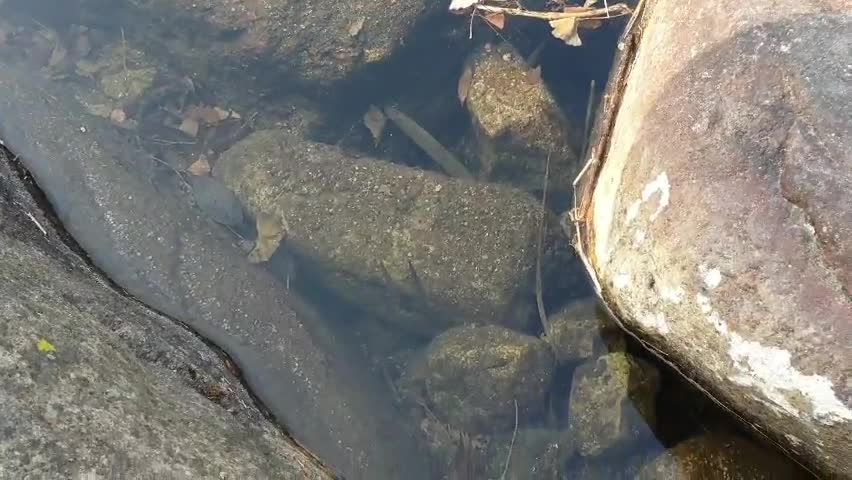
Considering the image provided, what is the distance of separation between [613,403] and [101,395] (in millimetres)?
2080

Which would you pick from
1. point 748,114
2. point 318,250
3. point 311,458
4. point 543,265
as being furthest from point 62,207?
point 748,114

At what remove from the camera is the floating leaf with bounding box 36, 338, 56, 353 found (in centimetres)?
206

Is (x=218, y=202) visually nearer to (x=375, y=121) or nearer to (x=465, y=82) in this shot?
(x=375, y=121)

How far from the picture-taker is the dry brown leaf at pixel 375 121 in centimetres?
414

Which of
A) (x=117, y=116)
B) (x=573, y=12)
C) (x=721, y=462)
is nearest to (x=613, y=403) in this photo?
(x=721, y=462)

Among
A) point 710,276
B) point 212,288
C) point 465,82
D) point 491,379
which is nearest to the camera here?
point 710,276

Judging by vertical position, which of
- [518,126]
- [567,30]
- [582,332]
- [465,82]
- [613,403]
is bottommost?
[613,403]

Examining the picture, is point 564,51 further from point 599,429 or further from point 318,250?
point 599,429

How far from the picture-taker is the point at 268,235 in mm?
3807

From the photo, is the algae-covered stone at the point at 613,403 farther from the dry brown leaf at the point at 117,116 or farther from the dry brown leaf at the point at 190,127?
the dry brown leaf at the point at 117,116

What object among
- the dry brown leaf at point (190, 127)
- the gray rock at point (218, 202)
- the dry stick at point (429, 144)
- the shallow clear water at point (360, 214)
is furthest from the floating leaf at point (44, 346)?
the dry brown leaf at point (190, 127)

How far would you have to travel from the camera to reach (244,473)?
6.95 ft

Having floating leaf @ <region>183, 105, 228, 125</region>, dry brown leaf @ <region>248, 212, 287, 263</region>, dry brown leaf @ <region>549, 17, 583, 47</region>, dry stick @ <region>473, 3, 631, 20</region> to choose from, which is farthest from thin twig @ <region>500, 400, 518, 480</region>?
floating leaf @ <region>183, 105, 228, 125</region>

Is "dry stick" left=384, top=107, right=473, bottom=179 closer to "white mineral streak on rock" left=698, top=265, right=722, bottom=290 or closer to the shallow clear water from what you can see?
the shallow clear water
